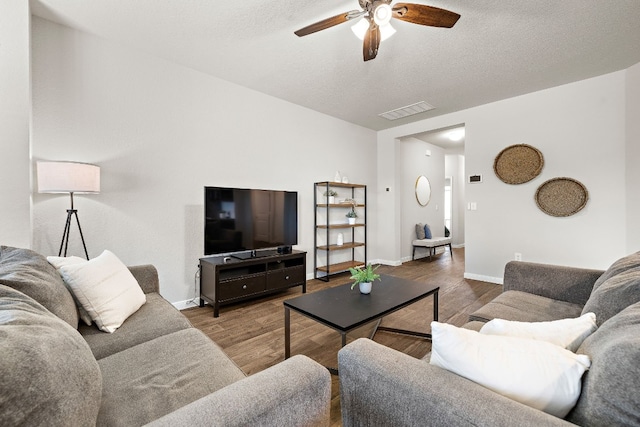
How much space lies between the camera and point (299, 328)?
8.06ft

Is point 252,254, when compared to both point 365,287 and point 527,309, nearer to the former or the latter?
point 365,287

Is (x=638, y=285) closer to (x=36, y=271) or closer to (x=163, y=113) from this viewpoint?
(x=36, y=271)

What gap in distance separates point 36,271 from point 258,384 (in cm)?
118

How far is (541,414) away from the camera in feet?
2.05

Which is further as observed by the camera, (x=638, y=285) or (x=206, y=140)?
(x=206, y=140)

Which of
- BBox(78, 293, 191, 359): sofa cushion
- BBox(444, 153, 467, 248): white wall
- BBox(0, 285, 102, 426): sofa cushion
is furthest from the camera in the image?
BBox(444, 153, 467, 248): white wall

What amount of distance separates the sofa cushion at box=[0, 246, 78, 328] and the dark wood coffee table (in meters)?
1.13

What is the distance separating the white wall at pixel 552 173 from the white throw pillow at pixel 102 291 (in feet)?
14.3

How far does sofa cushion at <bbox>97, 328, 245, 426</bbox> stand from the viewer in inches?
35.4

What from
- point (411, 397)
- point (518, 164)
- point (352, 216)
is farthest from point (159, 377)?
point (518, 164)

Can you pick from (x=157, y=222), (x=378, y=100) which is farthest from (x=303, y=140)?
(x=157, y=222)

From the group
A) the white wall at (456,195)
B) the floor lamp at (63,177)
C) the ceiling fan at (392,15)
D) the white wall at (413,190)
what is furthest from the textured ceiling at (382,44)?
the white wall at (456,195)

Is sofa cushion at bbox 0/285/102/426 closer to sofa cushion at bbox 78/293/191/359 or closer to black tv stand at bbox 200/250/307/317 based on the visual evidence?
sofa cushion at bbox 78/293/191/359

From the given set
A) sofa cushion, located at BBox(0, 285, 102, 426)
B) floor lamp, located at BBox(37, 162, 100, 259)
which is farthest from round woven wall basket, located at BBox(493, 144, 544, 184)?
floor lamp, located at BBox(37, 162, 100, 259)
